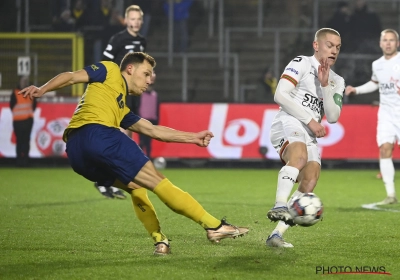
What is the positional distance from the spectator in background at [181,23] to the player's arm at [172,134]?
1502 cm

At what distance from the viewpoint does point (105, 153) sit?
6.61 meters

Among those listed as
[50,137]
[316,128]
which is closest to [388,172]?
[316,128]

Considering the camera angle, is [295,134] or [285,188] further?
[295,134]

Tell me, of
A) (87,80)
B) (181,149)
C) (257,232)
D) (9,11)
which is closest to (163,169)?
(181,149)

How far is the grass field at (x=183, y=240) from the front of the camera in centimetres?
627

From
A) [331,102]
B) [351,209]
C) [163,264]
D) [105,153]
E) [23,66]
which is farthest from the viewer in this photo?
[23,66]

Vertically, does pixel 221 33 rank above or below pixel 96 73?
above

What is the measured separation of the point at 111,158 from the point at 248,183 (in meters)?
8.69

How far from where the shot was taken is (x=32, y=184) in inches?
570

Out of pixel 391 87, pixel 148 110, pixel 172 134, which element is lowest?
pixel 148 110

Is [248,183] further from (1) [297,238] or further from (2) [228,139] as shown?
(1) [297,238]

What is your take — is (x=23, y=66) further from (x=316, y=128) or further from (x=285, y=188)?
(x=285, y=188)

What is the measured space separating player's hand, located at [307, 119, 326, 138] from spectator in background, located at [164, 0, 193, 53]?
14.8 m

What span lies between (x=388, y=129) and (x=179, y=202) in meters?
5.86
